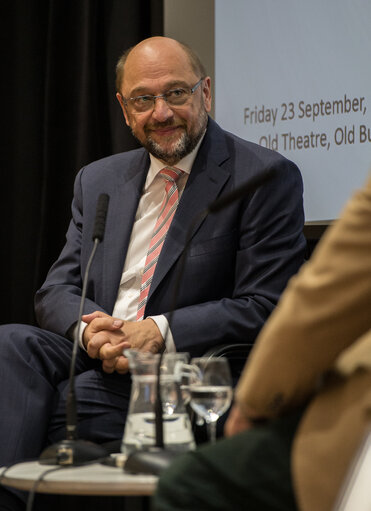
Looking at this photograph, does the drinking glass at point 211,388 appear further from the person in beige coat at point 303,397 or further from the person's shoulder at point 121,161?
the person's shoulder at point 121,161

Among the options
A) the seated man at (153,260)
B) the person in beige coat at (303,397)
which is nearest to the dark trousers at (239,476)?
the person in beige coat at (303,397)

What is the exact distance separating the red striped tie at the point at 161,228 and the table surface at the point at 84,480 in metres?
1.21

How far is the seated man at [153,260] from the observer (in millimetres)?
2777

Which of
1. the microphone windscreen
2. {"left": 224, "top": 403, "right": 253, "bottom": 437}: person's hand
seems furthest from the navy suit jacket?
{"left": 224, "top": 403, "right": 253, "bottom": 437}: person's hand

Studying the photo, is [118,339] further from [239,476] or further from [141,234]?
[239,476]

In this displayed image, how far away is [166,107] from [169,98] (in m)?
0.05

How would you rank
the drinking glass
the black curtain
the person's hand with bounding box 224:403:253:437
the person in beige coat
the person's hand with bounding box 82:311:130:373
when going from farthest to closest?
1. the black curtain
2. the person's hand with bounding box 82:311:130:373
3. the drinking glass
4. the person's hand with bounding box 224:403:253:437
5. the person in beige coat

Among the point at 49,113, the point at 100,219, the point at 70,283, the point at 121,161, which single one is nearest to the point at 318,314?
the point at 100,219

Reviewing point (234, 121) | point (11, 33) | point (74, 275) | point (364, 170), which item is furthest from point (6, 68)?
point (364, 170)

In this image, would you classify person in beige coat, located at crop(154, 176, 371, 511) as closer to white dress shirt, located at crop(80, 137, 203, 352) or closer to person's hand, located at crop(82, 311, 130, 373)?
person's hand, located at crop(82, 311, 130, 373)

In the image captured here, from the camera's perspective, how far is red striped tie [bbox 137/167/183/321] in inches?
121

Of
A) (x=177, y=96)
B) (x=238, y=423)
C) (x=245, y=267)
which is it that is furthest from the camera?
(x=177, y=96)

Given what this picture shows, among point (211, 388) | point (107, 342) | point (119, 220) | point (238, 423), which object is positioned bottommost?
point (107, 342)

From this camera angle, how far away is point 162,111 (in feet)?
10.3
